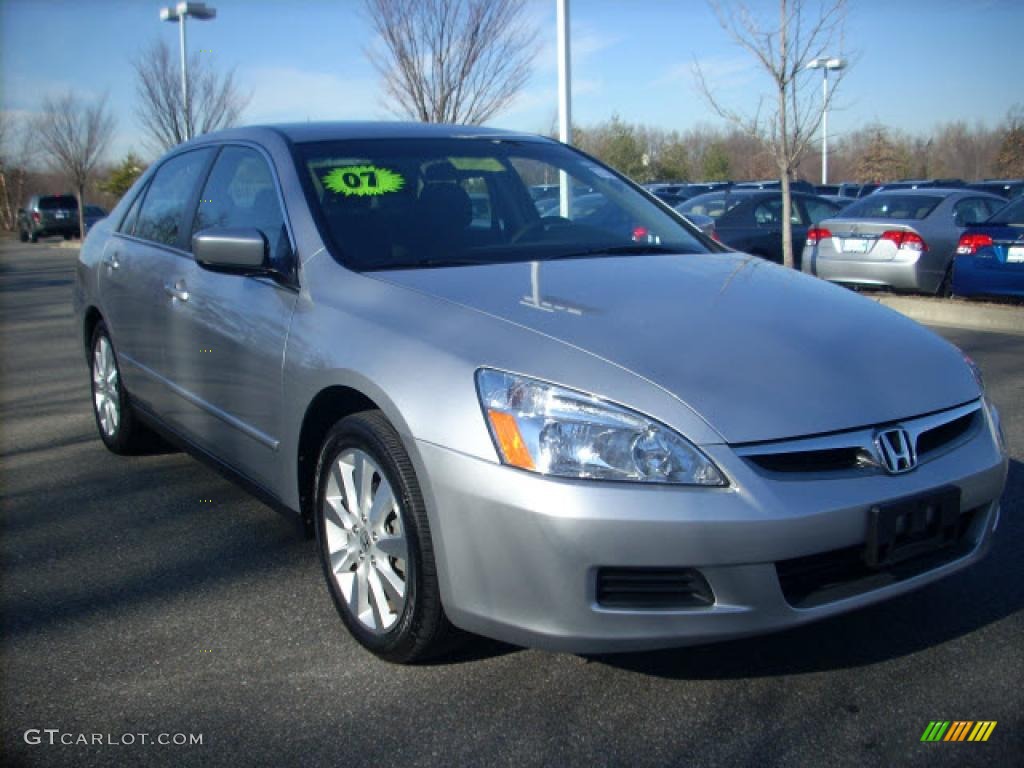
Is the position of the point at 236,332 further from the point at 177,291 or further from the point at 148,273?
the point at 148,273

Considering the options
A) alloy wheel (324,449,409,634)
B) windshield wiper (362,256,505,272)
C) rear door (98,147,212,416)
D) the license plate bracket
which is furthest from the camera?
rear door (98,147,212,416)

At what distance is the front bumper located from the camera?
93.0 inches

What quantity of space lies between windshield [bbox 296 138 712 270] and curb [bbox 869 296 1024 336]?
244 inches

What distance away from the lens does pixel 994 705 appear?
2.62 metres

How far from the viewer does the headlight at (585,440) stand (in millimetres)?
2420

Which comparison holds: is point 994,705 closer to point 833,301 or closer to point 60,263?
point 833,301

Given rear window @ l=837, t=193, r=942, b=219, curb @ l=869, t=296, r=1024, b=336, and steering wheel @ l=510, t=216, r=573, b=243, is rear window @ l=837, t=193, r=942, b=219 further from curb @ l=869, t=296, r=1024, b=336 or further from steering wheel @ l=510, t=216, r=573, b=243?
steering wheel @ l=510, t=216, r=573, b=243

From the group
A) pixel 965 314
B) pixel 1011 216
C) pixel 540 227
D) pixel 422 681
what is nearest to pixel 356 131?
pixel 540 227

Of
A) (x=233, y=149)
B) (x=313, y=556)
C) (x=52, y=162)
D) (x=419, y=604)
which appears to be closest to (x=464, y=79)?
(x=233, y=149)

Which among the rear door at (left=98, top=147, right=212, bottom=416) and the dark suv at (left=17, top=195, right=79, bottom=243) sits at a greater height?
the dark suv at (left=17, top=195, right=79, bottom=243)

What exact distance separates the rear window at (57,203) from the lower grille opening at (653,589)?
39992mm

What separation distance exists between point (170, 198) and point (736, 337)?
302 cm

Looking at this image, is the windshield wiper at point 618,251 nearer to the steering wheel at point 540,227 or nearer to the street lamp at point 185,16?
the steering wheel at point 540,227

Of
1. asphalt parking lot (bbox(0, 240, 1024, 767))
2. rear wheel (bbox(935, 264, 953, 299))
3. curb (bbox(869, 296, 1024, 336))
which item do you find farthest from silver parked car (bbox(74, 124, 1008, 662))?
rear wheel (bbox(935, 264, 953, 299))
